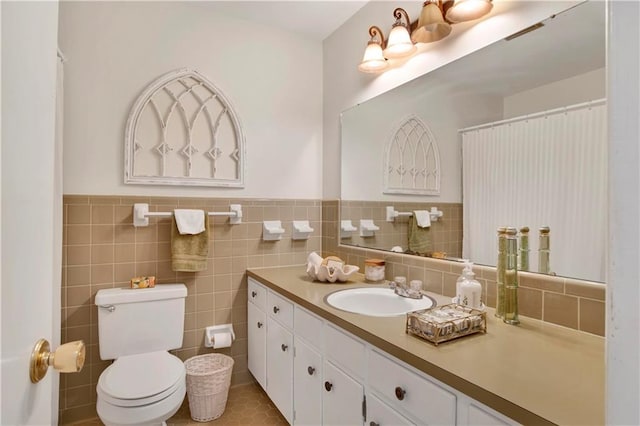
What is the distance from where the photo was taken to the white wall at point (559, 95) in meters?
1.17

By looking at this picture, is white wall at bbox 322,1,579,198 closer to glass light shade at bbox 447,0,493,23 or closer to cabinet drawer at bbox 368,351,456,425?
glass light shade at bbox 447,0,493,23

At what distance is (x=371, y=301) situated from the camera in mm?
1799

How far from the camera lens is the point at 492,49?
1487 millimetres

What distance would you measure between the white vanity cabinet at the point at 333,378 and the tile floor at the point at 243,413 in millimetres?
153

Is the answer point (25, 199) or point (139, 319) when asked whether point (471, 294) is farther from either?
point (139, 319)

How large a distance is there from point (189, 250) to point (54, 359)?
5.13ft

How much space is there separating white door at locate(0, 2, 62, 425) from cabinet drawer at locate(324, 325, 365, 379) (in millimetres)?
897

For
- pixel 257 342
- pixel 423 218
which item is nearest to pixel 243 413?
pixel 257 342

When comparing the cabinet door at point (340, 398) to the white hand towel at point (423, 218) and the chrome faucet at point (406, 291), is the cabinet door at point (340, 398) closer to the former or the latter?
the chrome faucet at point (406, 291)

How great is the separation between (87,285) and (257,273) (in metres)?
0.98

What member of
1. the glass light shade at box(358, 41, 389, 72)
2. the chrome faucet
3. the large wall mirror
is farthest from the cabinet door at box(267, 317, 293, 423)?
the glass light shade at box(358, 41, 389, 72)

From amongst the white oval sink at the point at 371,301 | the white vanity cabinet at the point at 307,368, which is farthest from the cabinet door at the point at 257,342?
the white oval sink at the point at 371,301

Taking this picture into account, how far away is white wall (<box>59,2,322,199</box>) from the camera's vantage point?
200cm

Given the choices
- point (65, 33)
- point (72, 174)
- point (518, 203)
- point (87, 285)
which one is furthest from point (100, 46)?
point (518, 203)
